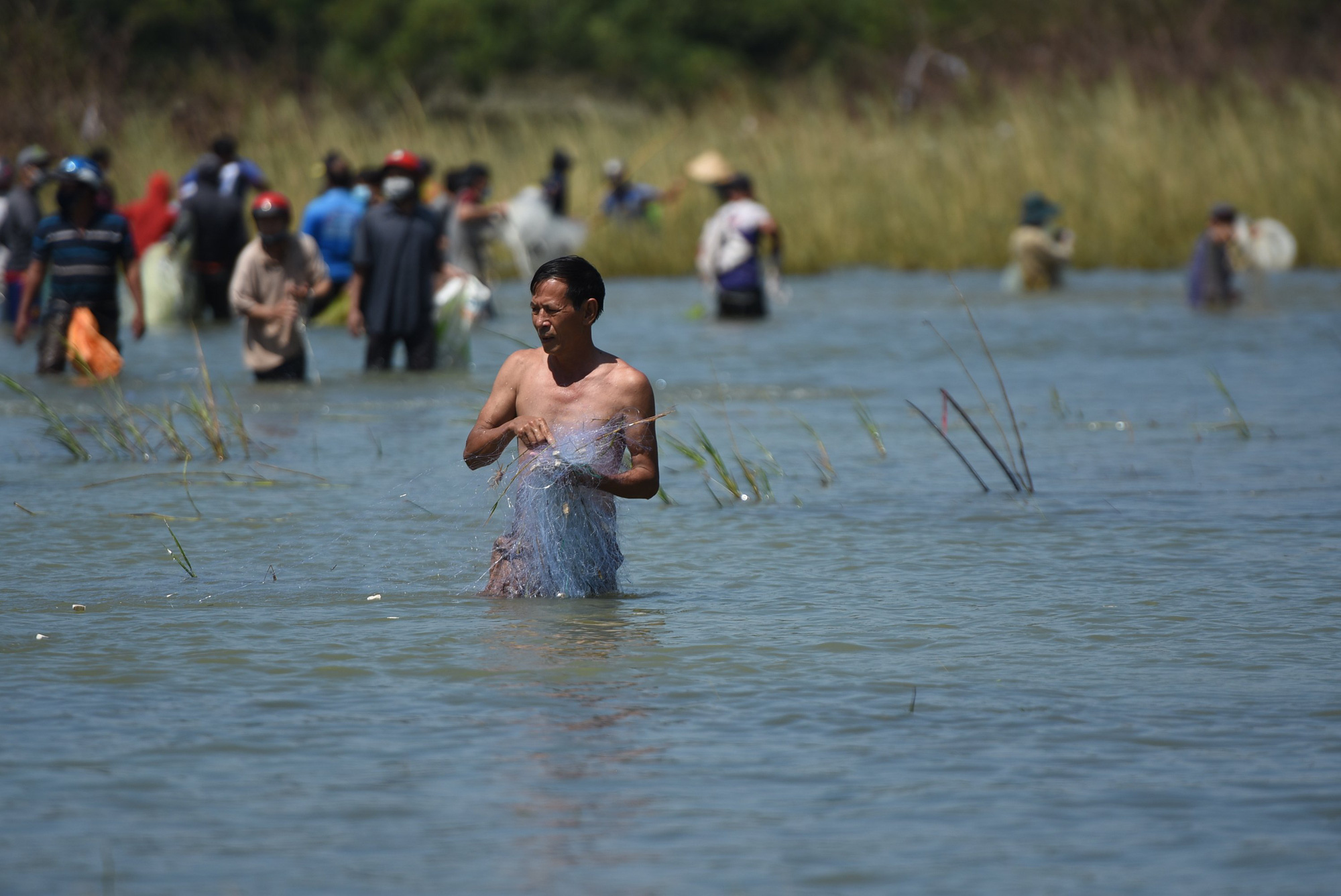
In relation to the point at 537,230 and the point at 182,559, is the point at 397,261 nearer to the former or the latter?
the point at 182,559

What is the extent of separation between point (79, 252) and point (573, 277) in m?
7.26

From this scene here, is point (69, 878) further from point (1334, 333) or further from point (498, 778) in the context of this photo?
point (1334, 333)

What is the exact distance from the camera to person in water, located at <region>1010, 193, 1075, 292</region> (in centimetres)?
2159

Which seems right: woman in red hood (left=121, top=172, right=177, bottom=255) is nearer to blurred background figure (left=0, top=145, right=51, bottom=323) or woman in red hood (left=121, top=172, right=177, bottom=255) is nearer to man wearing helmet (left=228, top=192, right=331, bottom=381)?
blurred background figure (left=0, top=145, right=51, bottom=323)

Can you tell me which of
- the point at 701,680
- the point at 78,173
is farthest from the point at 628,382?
the point at 78,173

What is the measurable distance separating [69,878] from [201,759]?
2.71ft

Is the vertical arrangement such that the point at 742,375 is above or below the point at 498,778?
above

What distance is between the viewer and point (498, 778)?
4.55 meters

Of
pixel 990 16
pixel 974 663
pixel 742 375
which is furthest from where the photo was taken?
pixel 990 16

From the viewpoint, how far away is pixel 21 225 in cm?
1645

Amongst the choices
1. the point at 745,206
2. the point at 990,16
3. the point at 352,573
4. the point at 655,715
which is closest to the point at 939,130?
the point at 745,206

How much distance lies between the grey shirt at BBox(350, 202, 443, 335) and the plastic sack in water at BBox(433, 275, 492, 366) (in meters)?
0.29

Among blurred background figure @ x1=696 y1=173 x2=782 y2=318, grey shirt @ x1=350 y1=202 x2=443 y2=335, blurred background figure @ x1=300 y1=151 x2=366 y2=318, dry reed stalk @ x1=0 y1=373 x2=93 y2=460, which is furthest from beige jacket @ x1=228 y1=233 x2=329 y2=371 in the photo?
blurred background figure @ x1=696 y1=173 x2=782 y2=318

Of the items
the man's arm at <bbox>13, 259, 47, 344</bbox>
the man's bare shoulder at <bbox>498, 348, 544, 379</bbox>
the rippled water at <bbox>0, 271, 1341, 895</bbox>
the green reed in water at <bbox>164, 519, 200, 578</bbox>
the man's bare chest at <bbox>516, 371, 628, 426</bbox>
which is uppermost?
the man's arm at <bbox>13, 259, 47, 344</bbox>
